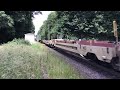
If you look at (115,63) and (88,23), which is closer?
(115,63)

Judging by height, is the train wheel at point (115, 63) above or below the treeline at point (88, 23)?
below

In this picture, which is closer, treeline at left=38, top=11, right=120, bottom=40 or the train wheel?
treeline at left=38, top=11, right=120, bottom=40

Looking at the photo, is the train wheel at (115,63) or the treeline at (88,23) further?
the train wheel at (115,63)

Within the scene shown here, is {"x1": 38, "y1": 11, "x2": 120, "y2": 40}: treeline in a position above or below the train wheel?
above

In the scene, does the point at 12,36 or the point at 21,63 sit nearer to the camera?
the point at 21,63

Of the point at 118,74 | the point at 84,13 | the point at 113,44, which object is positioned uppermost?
the point at 84,13

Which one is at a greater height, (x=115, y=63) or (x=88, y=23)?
(x=88, y=23)

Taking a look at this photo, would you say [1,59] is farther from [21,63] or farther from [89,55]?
[89,55]
